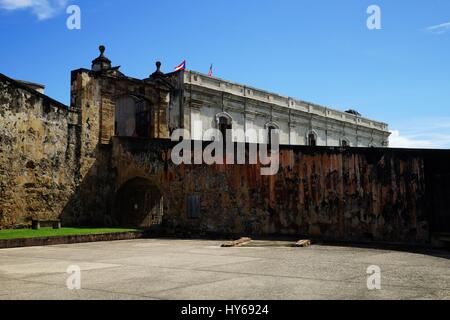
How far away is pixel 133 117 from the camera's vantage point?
22.1 meters

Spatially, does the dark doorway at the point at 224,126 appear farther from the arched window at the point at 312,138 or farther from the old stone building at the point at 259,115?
the arched window at the point at 312,138

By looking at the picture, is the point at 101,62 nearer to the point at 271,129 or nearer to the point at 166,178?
the point at 166,178

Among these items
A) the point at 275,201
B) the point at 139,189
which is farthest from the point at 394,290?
the point at 139,189

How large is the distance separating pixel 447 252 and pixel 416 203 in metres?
1.72

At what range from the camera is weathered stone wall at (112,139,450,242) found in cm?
1065

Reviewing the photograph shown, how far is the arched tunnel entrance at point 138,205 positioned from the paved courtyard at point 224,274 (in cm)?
824

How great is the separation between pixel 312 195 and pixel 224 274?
644 cm

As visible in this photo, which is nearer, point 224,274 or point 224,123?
point 224,274

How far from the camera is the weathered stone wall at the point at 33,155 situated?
566 inches

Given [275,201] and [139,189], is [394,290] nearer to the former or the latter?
[275,201]

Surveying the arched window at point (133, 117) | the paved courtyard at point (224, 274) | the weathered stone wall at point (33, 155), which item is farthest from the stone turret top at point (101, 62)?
the paved courtyard at point (224, 274)

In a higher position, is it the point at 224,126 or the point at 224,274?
the point at 224,126

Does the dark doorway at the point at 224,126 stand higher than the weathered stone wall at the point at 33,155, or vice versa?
the dark doorway at the point at 224,126

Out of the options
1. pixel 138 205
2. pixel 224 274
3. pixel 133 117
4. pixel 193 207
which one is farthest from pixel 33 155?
pixel 224 274
